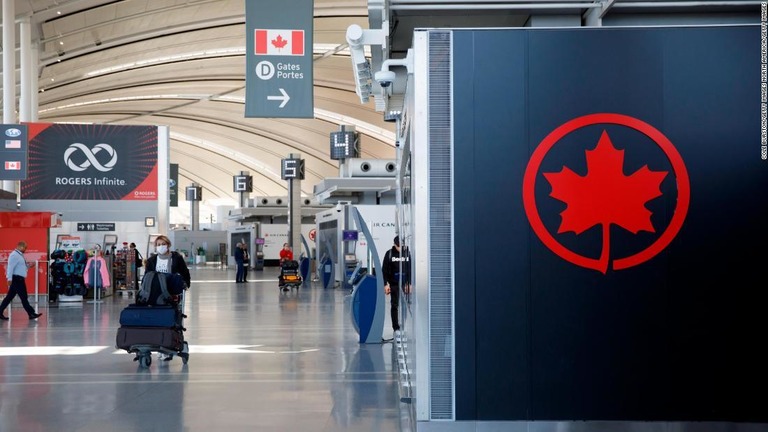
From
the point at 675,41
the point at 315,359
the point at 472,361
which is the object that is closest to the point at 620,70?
the point at 675,41

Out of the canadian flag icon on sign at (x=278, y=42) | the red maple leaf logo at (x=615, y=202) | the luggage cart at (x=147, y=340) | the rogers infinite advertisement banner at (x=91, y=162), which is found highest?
the canadian flag icon on sign at (x=278, y=42)

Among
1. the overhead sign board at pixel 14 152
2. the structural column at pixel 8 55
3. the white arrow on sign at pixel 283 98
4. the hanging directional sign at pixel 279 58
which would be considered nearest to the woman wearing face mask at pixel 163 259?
the hanging directional sign at pixel 279 58

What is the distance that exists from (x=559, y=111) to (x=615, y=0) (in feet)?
6.22

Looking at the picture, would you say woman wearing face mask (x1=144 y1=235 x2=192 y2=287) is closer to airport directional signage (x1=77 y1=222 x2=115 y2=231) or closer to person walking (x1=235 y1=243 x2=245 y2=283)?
airport directional signage (x1=77 y1=222 x2=115 y2=231)

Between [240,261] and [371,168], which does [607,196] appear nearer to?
[371,168]

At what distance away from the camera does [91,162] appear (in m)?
23.6

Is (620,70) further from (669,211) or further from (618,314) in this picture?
(618,314)

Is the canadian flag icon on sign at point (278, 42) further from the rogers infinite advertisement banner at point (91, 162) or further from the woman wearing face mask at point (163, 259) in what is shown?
the rogers infinite advertisement banner at point (91, 162)

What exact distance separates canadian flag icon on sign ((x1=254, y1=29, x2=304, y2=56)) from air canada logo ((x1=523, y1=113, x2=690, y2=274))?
25.3ft

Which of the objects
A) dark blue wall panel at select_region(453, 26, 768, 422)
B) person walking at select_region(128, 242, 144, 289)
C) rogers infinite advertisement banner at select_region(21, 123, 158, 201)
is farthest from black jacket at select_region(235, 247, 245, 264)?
dark blue wall panel at select_region(453, 26, 768, 422)

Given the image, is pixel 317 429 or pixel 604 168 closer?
pixel 604 168

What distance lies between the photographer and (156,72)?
47688 millimetres

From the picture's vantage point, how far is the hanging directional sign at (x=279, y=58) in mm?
13242

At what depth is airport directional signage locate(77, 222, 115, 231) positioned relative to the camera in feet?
78.2
